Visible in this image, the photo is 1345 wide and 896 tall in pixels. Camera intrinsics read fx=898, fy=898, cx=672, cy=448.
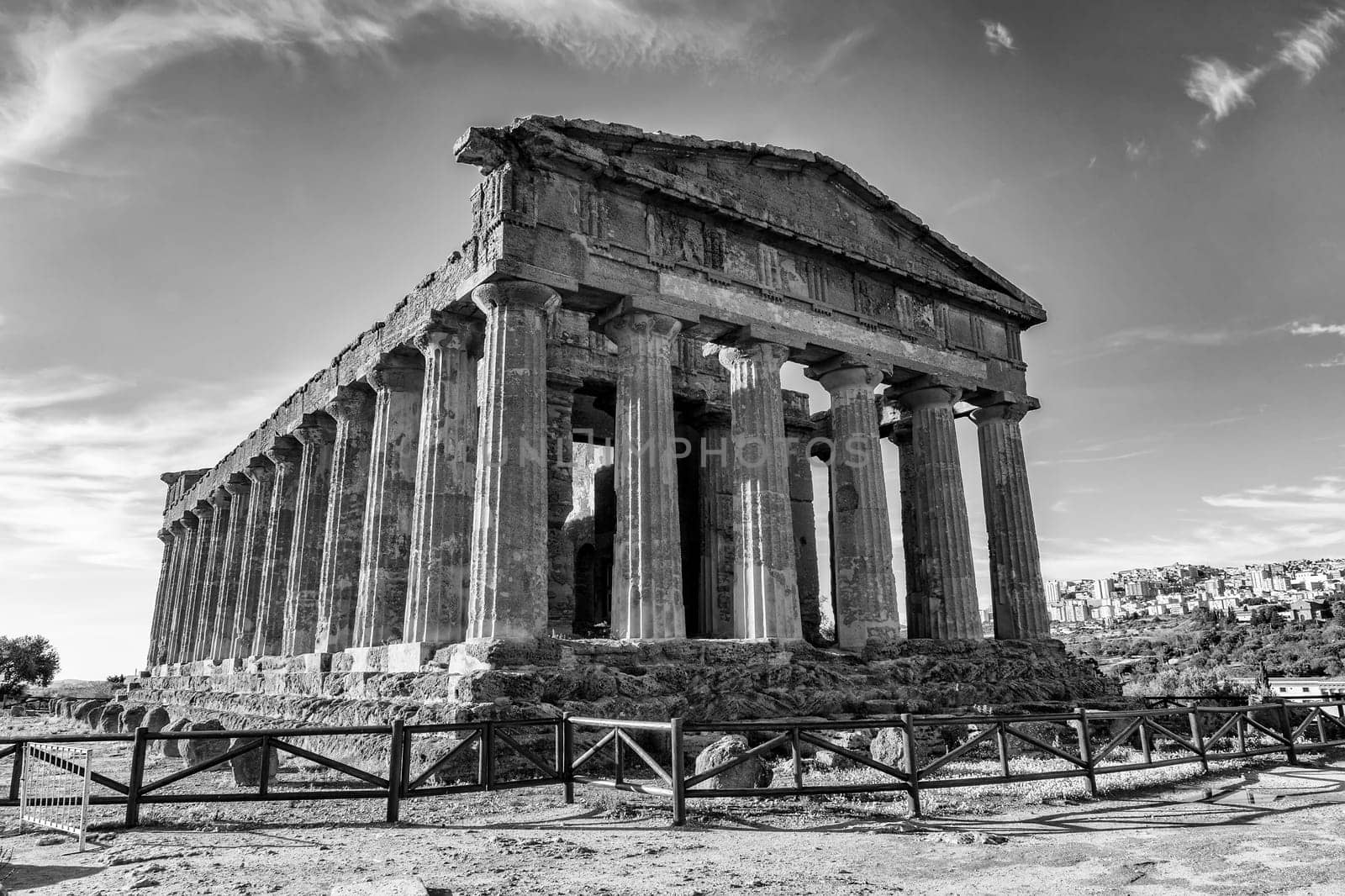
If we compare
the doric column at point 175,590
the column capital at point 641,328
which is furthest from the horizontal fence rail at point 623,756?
the doric column at point 175,590

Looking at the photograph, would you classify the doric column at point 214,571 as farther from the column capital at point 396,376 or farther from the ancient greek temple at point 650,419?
the column capital at point 396,376

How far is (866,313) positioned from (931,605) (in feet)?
20.4

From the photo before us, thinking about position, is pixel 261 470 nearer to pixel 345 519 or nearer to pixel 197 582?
pixel 345 519

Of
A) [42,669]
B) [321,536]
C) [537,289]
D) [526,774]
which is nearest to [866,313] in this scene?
[537,289]

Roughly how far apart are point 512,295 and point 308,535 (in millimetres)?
9946

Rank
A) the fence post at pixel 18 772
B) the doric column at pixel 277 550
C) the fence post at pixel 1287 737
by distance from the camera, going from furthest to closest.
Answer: the doric column at pixel 277 550 → the fence post at pixel 1287 737 → the fence post at pixel 18 772

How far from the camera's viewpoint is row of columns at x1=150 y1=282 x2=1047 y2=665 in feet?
44.4

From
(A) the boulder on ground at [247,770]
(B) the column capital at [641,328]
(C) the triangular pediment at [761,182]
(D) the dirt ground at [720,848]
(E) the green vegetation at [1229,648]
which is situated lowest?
(D) the dirt ground at [720,848]

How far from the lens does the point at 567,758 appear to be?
8.90m

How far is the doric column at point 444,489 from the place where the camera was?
46.9 ft

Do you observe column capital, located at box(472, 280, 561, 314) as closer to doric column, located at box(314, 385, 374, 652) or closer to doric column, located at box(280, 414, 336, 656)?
doric column, located at box(314, 385, 374, 652)

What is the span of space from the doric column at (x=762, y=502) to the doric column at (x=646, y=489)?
1.56 meters

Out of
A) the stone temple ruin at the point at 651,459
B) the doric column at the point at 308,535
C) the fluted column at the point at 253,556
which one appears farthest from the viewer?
the fluted column at the point at 253,556

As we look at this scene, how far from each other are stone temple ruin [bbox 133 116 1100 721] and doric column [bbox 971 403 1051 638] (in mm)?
57
